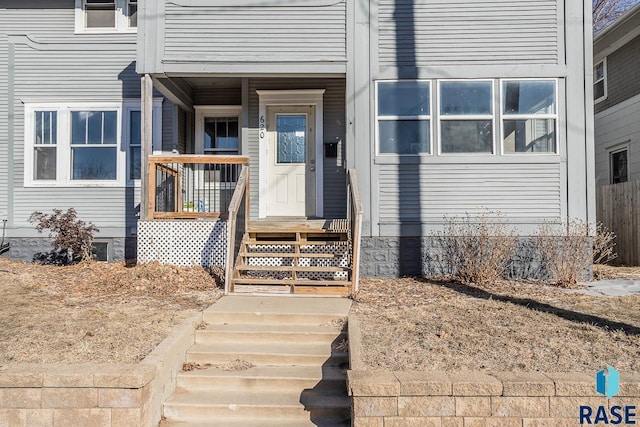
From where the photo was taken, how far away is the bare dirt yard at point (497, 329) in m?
3.90

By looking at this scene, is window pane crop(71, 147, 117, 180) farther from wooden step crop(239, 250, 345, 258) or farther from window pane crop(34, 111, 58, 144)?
wooden step crop(239, 250, 345, 258)

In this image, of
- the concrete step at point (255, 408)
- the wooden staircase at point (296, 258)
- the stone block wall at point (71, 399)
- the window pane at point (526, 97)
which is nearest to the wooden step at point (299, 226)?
the wooden staircase at point (296, 258)

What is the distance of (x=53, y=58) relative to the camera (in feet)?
32.4

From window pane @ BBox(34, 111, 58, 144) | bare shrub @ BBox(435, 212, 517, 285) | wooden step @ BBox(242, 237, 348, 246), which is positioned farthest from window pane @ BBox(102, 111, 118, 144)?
bare shrub @ BBox(435, 212, 517, 285)

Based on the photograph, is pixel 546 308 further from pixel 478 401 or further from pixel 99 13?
pixel 99 13

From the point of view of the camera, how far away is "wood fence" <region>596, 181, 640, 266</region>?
10.2 m

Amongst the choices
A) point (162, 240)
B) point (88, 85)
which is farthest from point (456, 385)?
point (88, 85)

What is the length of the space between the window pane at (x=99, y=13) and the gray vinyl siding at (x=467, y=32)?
226 inches

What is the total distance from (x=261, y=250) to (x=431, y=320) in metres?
3.48

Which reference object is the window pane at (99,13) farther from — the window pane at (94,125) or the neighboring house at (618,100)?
the neighboring house at (618,100)

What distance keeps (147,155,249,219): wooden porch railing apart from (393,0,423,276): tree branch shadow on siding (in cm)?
272

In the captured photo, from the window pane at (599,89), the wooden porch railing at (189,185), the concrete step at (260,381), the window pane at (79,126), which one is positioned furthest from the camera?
the window pane at (599,89)

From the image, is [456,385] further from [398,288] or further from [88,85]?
[88,85]

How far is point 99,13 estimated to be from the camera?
10188 mm
